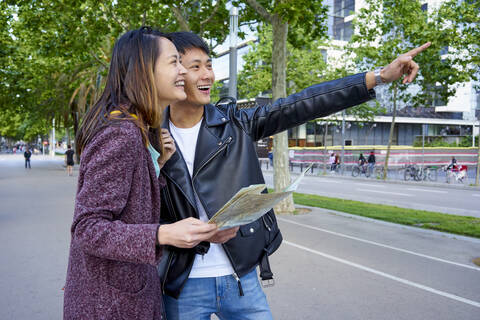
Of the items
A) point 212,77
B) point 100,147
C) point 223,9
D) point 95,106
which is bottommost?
point 100,147

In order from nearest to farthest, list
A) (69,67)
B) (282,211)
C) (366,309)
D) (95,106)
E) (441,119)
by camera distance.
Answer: (95,106), (366,309), (282,211), (69,67), (441,119)

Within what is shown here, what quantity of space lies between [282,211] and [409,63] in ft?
29.6

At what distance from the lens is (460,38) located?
12.1 m

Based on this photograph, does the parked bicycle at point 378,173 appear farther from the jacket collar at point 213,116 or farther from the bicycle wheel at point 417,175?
the jacket collar at point 213,116

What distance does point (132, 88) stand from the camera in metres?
1.49

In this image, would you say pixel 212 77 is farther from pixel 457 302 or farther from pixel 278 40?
pixel 278 40

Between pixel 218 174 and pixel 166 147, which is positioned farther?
pixel 218 174

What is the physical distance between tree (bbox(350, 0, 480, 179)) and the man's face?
1055 centimetres

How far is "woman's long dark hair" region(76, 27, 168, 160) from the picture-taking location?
4.80 ft

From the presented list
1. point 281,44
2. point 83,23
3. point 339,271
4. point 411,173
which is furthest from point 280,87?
point 411,173

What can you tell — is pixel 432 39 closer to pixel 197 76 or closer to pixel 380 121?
pixel 197 76

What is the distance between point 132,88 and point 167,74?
14 centimetres

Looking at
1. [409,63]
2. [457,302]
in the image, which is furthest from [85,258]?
[457,302]

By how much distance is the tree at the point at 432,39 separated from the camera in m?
12.4
